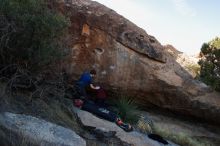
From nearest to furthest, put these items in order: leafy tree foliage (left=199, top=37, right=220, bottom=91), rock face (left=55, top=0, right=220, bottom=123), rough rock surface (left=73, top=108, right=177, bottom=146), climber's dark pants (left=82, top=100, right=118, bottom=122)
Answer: rough rock surface (left=73, top=108, right=177, bottom=146), climber's dark pants (left=82, top=100, right=118, bottom=122), rock face (left=55, top=0, right=220, bottom=123), leafy tree foliage (left=199, top=37, right=220, bottom=91)

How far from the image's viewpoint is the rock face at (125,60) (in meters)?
15.5

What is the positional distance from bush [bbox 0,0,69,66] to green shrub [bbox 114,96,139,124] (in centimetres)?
456

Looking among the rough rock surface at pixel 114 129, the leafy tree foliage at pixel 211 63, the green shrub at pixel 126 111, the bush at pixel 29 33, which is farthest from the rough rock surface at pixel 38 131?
the leafy tree foliage at pixel 211 63

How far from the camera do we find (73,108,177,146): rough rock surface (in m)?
12.7

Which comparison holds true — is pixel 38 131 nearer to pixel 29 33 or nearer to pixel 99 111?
pixel 29 33

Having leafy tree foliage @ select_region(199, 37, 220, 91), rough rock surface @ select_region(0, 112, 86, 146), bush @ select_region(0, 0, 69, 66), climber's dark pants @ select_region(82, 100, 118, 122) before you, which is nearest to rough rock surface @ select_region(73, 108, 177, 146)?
climber's dark pants @ select_region(82, 100, 118, 122)

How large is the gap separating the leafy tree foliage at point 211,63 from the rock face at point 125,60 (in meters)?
0.79

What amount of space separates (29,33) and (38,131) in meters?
3.62

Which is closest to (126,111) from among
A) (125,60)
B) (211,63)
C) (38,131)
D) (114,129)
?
(125,60)

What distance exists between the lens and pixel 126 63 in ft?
52.7

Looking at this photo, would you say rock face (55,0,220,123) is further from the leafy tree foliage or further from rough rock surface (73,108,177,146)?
rough rock surface (73,108,177,146)

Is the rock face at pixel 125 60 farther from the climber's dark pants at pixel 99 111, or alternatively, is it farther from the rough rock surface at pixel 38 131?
the rough rock surface at pixel 38 131

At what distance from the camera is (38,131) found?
8398mm

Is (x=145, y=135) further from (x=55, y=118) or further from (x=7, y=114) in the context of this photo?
(x=7, y=114)
